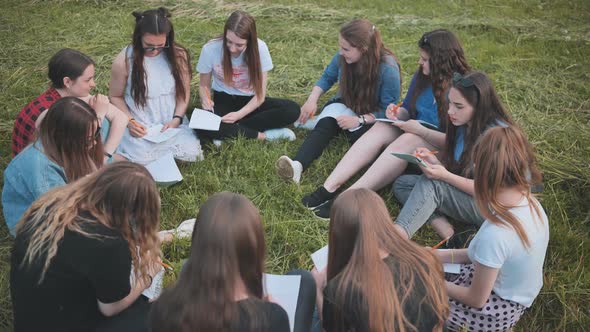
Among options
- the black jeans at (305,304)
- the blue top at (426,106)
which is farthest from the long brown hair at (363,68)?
the black jeans at (305,304)

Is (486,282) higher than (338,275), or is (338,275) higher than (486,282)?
(338,275)

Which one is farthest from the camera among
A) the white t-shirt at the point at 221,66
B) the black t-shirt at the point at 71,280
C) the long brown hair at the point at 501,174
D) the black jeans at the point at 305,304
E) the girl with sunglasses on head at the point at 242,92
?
the white t-shirt at the point at 221,66

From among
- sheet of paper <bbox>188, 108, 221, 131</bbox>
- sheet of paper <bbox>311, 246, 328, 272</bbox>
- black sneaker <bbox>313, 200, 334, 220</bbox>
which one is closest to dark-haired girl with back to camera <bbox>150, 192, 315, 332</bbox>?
sheet of paper <bbox>311, 246, 328, 272</bbox>

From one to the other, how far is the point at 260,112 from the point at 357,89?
0.94 metres

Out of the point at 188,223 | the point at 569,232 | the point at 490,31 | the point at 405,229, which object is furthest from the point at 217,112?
the point at 490,31

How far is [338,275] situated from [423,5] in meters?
7.72

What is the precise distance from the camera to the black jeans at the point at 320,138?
4.50m

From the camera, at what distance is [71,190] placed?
243 centimetres

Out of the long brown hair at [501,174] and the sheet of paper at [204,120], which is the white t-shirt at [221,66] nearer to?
the sheet of paper at [204,120]

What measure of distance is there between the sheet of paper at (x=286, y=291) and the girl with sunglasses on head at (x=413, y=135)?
4.48 ft

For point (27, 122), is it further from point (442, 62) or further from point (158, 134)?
point (442, 62)

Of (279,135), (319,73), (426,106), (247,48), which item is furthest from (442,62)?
(319,73)

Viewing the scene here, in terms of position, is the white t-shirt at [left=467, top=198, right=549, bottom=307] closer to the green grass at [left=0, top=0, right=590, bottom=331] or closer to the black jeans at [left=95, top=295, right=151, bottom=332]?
the green grass at [left=0, top=0, right=590, bottom=331]

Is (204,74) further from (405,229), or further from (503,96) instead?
(503,96)
